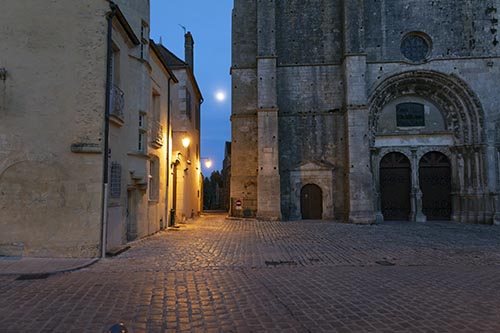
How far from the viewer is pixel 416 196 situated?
1945cm

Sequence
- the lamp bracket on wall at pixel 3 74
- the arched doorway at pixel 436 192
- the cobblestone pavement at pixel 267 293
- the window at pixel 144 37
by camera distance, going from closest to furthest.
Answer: the cobblestone pavement at pixel 267 293 < the lamp bracket on wall at pixel 3 74 < the window at pixel 144 37 < the arched doorway at pixel 436 192

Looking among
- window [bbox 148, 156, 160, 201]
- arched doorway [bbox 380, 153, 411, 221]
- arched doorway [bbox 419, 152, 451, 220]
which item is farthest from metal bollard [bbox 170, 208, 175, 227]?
arched doorway [bbox 419, 152, 451, 220]

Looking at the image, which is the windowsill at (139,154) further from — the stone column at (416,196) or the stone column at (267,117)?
the stone column at (416,196)

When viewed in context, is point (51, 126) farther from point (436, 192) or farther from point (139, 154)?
point (436, 192)

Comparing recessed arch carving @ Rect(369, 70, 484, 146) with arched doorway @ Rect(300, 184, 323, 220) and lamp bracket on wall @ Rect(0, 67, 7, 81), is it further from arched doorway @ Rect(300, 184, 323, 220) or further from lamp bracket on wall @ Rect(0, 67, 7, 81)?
lamp bracket on wall @ Rect(0, 67, 7, 81)

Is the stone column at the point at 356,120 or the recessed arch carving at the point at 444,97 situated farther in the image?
the recessed arch carving at the point at 444,97

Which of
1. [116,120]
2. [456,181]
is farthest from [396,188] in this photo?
[116,120]

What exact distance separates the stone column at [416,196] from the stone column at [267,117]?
736 centimetres

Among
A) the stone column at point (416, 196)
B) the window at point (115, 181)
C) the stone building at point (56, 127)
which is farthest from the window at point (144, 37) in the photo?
the stone column at point (416, 196)

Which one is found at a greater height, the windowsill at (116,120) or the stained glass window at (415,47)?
the stained glass window at (415,47)

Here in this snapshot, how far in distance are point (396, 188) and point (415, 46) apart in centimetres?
821

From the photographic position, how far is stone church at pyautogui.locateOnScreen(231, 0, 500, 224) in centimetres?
1902

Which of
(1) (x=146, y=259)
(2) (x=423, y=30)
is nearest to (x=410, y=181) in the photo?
(2) (x=423, y=30)

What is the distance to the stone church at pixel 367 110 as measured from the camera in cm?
1902
